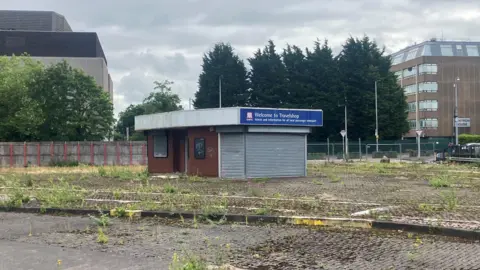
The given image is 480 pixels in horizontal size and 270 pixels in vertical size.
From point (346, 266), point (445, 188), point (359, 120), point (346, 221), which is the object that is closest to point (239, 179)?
point (445, 188)

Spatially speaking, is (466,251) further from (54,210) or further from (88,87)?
(88,87)

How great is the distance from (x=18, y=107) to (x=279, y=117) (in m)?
34.4

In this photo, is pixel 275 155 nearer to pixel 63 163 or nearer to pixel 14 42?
pixel 63 163

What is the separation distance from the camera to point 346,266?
727 centimetres

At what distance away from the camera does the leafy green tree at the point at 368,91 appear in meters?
70.8

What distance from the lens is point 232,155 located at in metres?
25.5

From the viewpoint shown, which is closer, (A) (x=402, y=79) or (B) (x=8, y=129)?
(B) (x=8, y=129)

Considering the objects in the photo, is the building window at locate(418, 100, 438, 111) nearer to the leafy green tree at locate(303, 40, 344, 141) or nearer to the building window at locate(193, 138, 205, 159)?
the leafy green tree at locate(303, 40, 344, 141)

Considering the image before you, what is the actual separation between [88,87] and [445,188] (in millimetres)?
38369

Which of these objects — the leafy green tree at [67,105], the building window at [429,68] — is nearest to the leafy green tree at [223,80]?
the leafy green tree at [67,105]

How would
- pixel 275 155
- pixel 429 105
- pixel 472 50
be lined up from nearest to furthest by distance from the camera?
pixel 275 155
pixel 429 105
pixel 472 50

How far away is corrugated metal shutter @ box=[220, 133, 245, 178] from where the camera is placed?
25281mm

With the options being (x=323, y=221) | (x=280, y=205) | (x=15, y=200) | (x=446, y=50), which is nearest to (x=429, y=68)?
(x=446, y=50)

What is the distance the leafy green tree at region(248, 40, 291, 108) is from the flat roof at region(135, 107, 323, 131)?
4493cm
